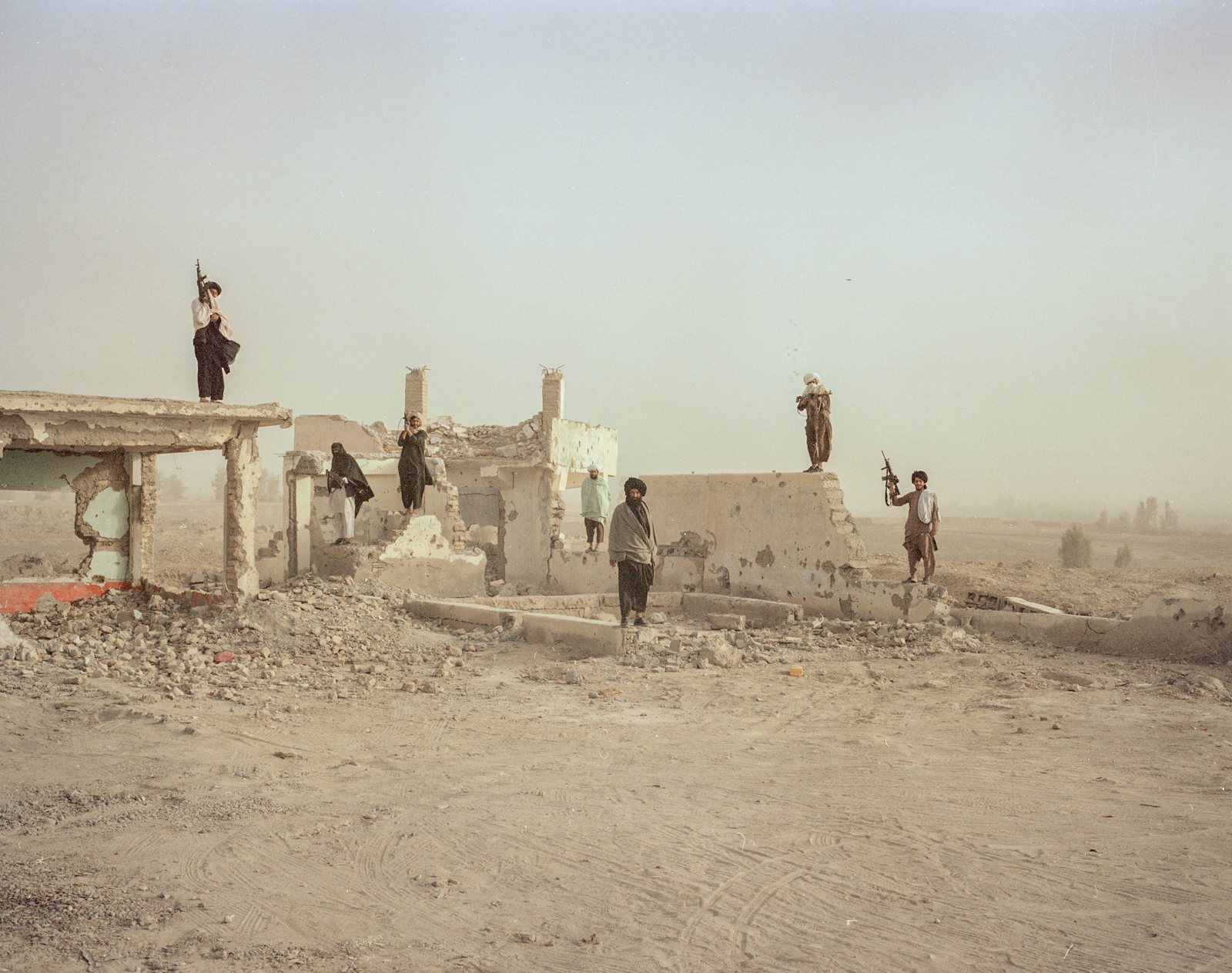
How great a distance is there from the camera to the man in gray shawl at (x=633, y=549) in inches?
371

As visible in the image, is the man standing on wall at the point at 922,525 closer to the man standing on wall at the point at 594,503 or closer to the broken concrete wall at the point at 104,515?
the man standing on wall at the point at 594,503

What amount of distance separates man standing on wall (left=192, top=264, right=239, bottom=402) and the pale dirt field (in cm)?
359

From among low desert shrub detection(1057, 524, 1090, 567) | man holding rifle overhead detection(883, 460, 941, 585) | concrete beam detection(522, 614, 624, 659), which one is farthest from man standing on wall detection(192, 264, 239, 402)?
low desert shrub detection(1057, 524, 1090, 567)

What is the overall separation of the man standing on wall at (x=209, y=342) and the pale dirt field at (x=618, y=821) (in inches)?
141

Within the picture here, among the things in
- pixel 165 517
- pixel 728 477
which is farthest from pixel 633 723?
pixel 165 517

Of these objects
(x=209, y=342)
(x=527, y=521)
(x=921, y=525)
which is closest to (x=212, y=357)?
(x=209, y=342)

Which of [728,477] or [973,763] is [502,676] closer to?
[973,763]

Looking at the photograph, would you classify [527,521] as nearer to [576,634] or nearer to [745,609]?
[745,609]

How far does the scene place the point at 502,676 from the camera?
8.03m

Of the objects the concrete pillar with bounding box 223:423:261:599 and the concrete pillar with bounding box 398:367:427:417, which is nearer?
the concrete pillar with bounding box 223:423:261:599

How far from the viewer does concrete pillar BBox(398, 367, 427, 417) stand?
84.1 ft

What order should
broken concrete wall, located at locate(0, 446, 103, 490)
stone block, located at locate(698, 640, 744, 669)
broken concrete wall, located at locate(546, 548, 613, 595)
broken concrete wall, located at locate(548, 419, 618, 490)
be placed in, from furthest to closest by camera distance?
broken concrete wall, located at locate(548, 419, 618, 490)
broken concrete wall, located at locate(546, 548, 613, 595)
broken concrete wall, located at locate(0, 446, 103, 490)
stone block, located at locate(698, 640, 744, 669)

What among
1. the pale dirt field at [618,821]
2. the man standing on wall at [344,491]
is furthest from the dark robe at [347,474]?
the pale dirt field at [618,821]

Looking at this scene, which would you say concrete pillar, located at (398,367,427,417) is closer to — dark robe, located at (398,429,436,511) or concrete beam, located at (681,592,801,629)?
dark robe, located at (398,429,436,511)
